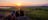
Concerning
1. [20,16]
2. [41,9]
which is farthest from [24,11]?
[41,9]

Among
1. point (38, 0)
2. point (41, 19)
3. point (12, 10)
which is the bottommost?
point (41, 19)

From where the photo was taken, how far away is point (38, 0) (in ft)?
2.15

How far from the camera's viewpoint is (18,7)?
0.63 m

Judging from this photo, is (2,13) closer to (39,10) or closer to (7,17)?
(7,17)

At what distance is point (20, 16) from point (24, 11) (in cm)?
7

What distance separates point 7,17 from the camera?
2.06 feet

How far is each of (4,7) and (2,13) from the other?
2.7 inches

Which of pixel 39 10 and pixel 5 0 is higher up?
pixel 5 0

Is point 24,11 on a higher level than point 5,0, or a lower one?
lower

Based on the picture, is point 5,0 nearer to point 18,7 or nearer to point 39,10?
point 18,7

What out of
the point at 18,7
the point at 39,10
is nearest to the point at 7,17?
the point at 18,7

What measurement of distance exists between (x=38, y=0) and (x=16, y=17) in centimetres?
32

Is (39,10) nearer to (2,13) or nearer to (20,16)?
(20,16)

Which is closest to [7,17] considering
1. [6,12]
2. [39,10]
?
Result: [6,12]
